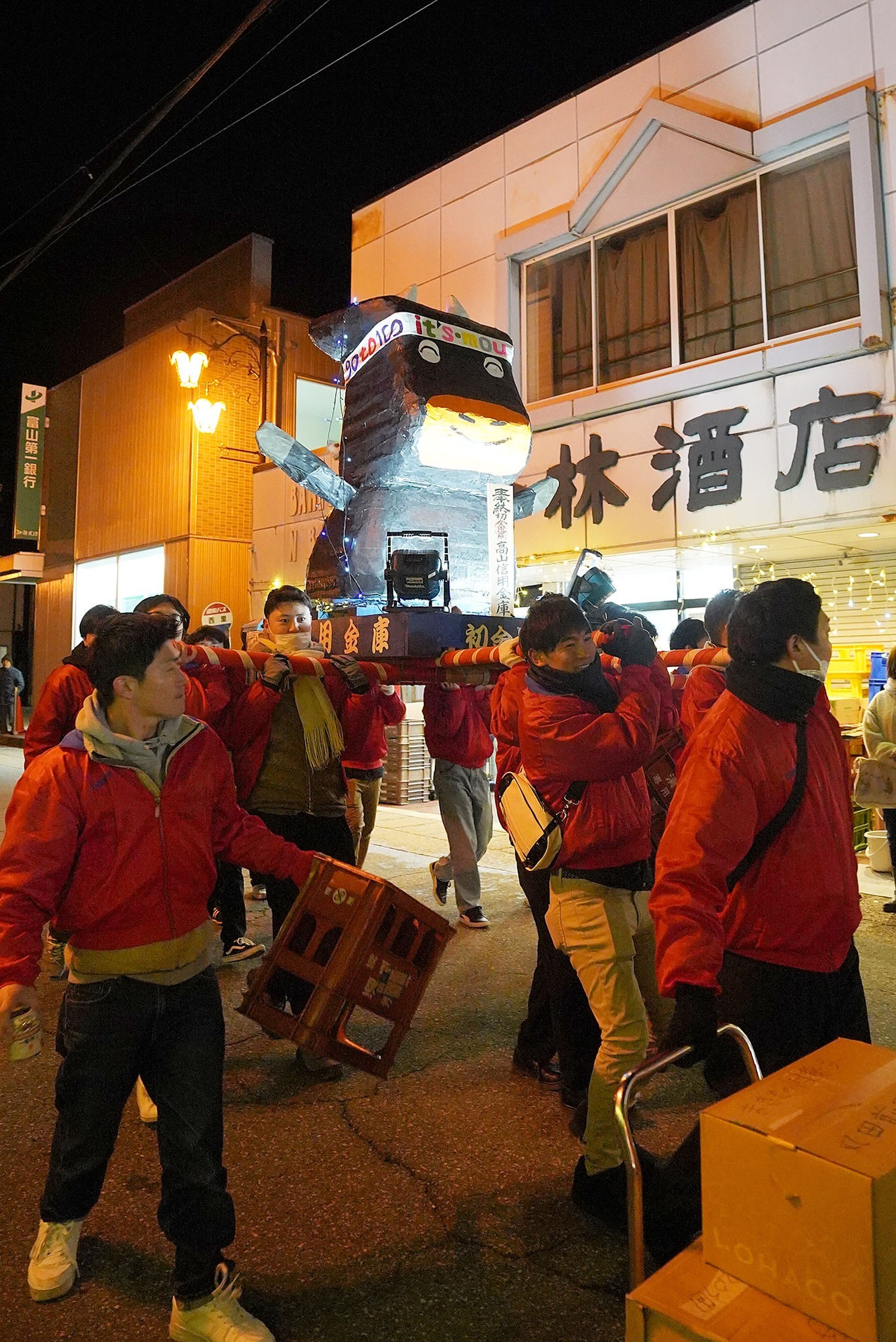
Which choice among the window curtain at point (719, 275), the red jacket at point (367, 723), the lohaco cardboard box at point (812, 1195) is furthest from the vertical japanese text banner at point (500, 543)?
the lohaco cardboard box at point (812, 1195)

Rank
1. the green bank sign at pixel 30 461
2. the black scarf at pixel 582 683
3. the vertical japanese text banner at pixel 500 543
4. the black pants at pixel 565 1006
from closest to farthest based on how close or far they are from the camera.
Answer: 1. the black scarf at pixel 582 683
2. the black pants at pixel 565 1006
3. the vertical japanese text banner at pixel 500 543
4. the green bank sign at pixel 30 461

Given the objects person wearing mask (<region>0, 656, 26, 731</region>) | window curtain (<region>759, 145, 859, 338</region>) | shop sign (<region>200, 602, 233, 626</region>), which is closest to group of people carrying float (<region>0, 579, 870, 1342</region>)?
window curtain (<region>759, 145, 859, 338</region>)

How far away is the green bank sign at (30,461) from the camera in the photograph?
2161cm

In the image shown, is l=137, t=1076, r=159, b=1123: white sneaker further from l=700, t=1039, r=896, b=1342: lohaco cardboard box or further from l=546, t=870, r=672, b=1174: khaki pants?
l=700, t=1039, r=896, b=1342: lohaco cardboard box

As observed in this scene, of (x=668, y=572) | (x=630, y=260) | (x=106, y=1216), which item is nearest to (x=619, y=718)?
(x=106, y=1216)

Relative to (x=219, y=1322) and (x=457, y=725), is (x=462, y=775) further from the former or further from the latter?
(x=219, y=1322)

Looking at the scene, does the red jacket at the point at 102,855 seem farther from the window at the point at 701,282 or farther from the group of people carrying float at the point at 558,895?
the window at the point at 701,282

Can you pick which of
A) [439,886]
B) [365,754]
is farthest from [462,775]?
[439,886]

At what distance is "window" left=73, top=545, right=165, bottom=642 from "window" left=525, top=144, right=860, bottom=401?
10.7m

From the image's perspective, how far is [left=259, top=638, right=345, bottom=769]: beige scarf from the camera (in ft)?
14.6

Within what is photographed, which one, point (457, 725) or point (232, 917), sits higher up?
point (457, 725)

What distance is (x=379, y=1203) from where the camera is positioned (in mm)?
3107

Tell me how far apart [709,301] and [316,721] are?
25.7 ft

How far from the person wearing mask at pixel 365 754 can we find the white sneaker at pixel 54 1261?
3.14 m
